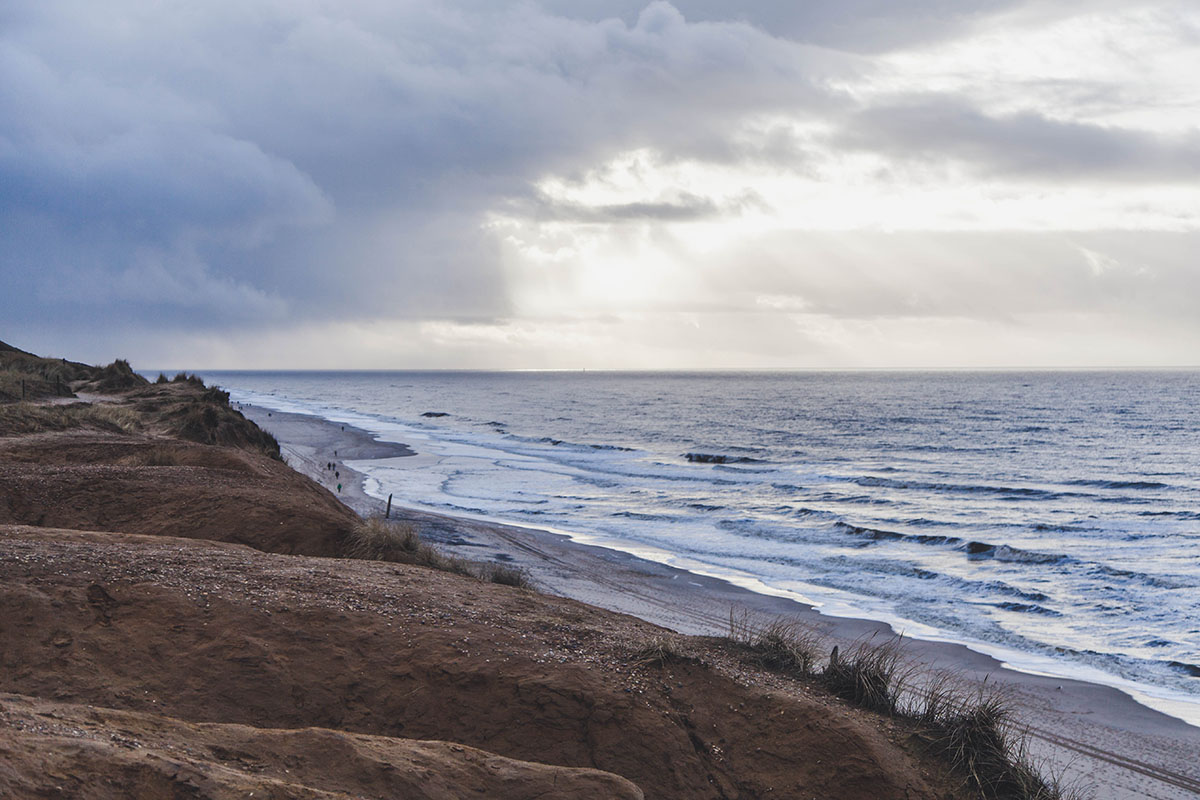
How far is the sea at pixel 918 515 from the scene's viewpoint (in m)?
18.5

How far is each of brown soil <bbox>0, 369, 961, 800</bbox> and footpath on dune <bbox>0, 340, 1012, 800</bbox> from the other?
0.07 ft

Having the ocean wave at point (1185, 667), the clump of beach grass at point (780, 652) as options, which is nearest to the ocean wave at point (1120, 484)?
the ocean wave at point (1185, 667)

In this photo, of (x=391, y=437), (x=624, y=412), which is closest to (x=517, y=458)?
(x=391, y=437)

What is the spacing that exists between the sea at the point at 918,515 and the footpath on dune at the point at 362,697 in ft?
32.3

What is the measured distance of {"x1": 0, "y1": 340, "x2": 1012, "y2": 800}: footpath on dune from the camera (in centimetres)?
527

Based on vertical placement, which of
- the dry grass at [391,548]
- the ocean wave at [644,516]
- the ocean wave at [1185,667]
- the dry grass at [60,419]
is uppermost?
the dry grass at [60,419]

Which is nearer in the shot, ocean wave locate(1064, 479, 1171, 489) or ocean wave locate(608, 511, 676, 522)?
ocean wave locate(608, 511, 676, 522)

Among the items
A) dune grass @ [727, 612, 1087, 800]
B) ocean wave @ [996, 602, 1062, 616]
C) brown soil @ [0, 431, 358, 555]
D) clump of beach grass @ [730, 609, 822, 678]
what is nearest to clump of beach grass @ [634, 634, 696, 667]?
clump of beach grass @ [730, 609, 822, 678]

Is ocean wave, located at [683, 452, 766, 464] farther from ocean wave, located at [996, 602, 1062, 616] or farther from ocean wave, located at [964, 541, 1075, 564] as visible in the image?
ocean wave, located at [996, 602, 1062, 616]

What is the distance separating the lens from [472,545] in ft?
82.3

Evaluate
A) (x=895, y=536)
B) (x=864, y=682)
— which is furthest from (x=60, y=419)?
(x=895, y=536)

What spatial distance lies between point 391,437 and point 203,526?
53.6 m

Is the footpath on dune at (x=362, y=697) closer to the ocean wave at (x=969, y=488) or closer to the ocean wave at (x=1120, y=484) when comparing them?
the ocean wave at (x=969, y=488)

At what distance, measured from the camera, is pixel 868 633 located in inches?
682
